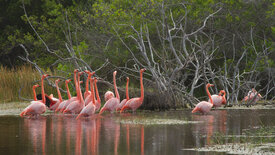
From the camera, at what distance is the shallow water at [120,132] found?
8273 millimetres

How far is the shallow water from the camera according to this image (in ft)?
27.1

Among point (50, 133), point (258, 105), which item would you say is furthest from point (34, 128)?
point (258, 105)

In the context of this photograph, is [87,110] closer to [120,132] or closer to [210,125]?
[120,132]

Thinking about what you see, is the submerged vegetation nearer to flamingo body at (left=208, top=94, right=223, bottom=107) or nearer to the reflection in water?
the reflection in water

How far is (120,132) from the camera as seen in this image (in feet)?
34.3

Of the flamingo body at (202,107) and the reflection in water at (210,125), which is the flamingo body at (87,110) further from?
the flamingo body at (202,107)

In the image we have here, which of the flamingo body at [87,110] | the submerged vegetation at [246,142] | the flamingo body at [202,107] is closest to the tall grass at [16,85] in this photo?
the flamingo body at [87,110]

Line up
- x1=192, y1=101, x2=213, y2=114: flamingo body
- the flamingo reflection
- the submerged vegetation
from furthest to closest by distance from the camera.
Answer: x1=192, y1=101, x2=213, y2=114: flamingo body → the flamingo reflection → the submerged vegetation

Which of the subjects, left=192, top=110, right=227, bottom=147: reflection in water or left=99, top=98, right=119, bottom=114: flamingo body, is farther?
left=99, top=98, right=119, bottom=114: flamingo body

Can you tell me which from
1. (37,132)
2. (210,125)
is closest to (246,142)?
(210,125)

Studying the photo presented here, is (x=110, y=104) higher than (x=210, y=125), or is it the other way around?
(x=110, y=104)

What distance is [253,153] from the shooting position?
7621mm

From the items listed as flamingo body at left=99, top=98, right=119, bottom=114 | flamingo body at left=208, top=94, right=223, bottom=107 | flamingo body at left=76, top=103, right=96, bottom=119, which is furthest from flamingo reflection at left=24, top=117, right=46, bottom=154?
flamingo body at left=208, top=94, right=223, bottom=107

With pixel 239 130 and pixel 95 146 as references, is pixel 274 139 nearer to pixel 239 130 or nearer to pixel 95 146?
pixel 239 130
